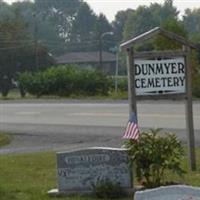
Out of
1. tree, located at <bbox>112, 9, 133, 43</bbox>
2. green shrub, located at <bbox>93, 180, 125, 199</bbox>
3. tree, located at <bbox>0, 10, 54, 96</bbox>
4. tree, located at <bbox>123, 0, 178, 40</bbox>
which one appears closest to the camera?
green shrub, located at <bbox>93, 180, 125, 199</bbox>

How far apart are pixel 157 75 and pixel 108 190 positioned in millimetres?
2377

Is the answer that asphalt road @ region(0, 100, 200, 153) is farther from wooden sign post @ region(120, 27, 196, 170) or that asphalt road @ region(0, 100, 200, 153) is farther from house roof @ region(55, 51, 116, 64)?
house roof @ region(55, 51, 116, 64)

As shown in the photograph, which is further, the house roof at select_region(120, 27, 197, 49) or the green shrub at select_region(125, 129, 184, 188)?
the house roof at select_region(120, 27, 197, 49)

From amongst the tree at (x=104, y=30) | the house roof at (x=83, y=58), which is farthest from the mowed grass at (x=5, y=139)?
the tree at (x=104, y=30)

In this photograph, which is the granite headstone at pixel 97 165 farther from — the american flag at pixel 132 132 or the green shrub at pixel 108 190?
the american flag at pixel 132 132

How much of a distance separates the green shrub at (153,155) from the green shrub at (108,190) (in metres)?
0.28

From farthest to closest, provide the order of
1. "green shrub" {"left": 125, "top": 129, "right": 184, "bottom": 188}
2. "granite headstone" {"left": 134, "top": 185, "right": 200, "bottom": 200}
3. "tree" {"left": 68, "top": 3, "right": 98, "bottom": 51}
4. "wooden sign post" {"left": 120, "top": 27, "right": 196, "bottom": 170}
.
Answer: "tree" {"left": 68, "top": 3, "right": 98, "bottom": 51}
"wooden sign post" {"left": 120, "top": 27, "right": 196, "bottom": 170}
"green shrub" {"left": 125, "top": 129, "right": 184, "bottom": 188}
"granite headstone" {"left": 134, "top": 185, "right": 200, "bottom": 200}

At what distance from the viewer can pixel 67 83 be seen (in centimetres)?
4728

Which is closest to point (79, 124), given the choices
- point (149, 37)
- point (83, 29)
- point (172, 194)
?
point (149, 37)

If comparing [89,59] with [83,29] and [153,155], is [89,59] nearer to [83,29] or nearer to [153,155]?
[83,29]

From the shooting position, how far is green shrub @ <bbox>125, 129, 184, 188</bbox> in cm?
878

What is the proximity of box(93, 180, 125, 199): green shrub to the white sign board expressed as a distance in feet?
7.11

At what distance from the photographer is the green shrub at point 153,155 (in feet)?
28.8

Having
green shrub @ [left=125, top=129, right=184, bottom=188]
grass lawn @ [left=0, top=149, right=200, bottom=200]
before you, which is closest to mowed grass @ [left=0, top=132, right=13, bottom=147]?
grass lawn @ [left=0, top=149, right=200, bottom=200]
